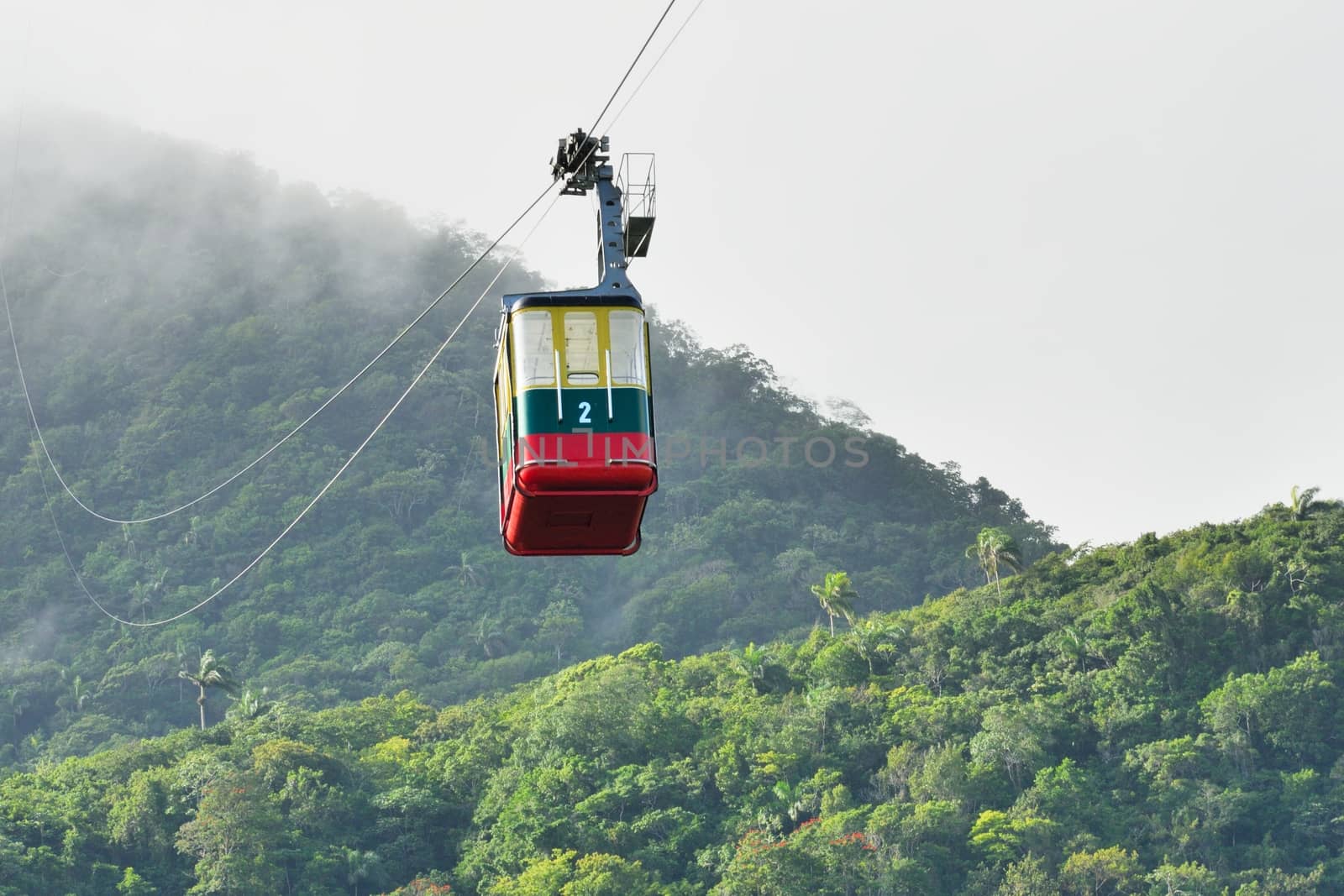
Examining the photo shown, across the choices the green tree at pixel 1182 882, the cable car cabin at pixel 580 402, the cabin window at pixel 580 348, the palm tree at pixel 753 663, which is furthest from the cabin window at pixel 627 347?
the palm tree at pixel 753 663

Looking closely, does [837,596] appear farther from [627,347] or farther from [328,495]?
[627,347]

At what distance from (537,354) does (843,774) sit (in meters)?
62.6

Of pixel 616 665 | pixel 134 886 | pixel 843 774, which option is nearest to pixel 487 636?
pixel 616 665

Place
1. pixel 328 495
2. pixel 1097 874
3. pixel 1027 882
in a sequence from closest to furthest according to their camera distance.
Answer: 1. pixel 1027 882
2. pixel 1097 874
3. pixel 328 495

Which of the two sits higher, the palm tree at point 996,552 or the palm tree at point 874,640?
the palm tree at point 996,552

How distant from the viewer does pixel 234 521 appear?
153 metres

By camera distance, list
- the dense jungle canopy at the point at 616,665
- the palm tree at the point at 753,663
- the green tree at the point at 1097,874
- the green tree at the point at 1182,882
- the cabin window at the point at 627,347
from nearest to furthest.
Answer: the cabin window at the point at 627,347
the green tree at the point at 1182,882
the green tree at the point at 1097,874
the dense jungle canopy at the point at 616,665
the palm tree at the point at 753,663

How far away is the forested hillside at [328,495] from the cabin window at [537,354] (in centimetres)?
9525

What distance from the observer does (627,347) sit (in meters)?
21.6

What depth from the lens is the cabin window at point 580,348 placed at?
21531 millimetres

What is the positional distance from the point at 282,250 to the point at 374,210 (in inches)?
387

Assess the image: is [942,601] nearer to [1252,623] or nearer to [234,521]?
[1252,623]

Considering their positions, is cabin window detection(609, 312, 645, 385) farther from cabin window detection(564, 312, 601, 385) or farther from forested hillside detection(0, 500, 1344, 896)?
forested hillside detection(0, 500, 1344, 896)

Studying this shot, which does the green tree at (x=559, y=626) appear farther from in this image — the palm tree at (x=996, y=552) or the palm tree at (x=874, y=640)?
the palm tree at (x=874, y=640)
